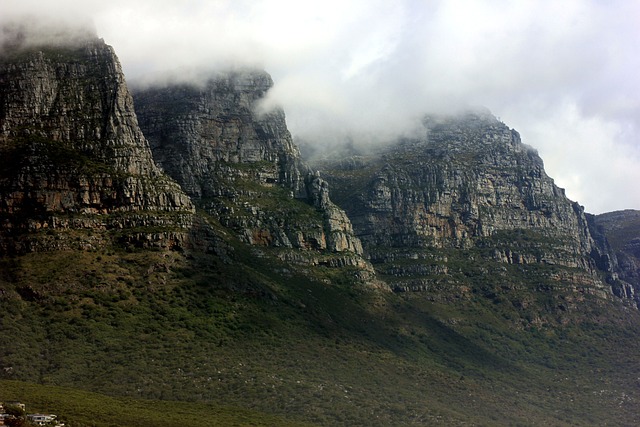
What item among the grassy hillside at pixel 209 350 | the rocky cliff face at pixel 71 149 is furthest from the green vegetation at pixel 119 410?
the rocky cliff face at pixel 71 149

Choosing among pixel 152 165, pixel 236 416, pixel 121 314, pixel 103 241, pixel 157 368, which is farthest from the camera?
pixel 152 165

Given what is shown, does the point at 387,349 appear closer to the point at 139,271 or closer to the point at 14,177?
the point at 139,271

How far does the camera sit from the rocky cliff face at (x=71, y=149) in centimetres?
17488

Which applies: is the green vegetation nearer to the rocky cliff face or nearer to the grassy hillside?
the grassy hillside

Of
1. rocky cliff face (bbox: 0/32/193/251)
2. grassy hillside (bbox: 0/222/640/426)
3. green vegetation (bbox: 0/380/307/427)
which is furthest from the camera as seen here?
rocky cliff face (bbox: 0/32/193/251)

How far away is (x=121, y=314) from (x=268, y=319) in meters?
28.0

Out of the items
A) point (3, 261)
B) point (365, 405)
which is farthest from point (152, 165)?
point (365, 405)

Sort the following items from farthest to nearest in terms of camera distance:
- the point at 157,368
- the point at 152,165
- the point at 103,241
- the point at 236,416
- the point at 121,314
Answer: the point at 152,165
the point at 103,241
the point at 121,314
the point at 157,368
the point at 236,416

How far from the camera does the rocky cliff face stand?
175 meters

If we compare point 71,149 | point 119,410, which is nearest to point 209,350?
point 119,410

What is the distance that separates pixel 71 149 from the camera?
182500 mm

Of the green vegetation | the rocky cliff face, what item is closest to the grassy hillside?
the green vegetation

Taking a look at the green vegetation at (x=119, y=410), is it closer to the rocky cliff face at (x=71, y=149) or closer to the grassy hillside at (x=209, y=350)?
the grassy hillside at (x=209, y=350)

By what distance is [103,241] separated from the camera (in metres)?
177
